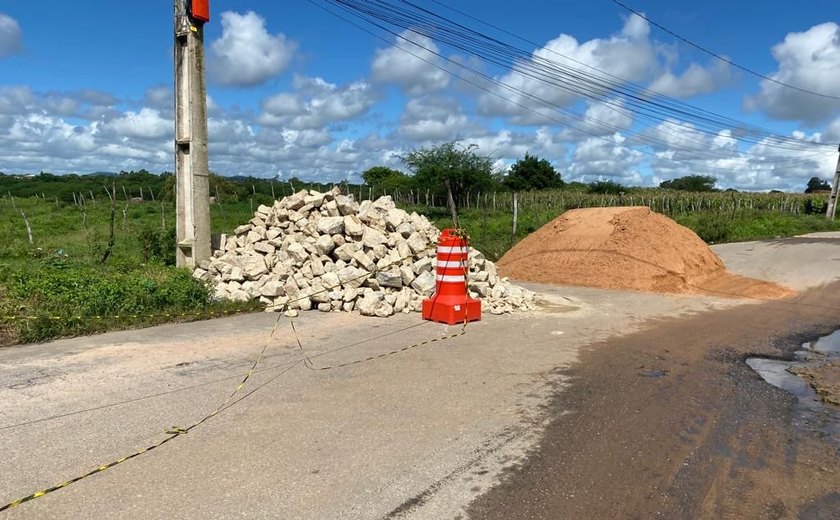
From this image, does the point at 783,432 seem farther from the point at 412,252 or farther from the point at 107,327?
the point at 107,327

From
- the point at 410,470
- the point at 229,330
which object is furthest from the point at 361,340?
the point at 410,470

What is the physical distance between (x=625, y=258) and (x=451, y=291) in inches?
264

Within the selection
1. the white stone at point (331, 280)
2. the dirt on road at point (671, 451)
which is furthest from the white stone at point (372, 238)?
the dirt on road at point (671, 451)

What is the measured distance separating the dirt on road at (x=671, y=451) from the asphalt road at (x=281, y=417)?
0.26 metres

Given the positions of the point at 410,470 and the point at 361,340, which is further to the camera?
the point at 361,340

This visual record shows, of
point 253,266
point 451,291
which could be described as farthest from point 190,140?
point 451,291

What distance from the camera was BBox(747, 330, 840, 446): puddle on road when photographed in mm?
4871

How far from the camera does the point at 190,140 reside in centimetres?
1117

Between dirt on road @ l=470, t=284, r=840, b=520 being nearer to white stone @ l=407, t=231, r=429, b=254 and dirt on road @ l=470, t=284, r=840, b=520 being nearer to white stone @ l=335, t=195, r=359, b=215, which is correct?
white stone @ l=407, t=231, r=429, b=254

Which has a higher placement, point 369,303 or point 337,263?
point 337,263

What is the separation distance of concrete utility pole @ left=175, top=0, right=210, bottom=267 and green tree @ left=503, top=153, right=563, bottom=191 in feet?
203

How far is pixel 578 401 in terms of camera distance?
17.4 ft

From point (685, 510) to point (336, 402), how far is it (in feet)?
9.41

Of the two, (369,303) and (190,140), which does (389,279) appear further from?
(190,140)
